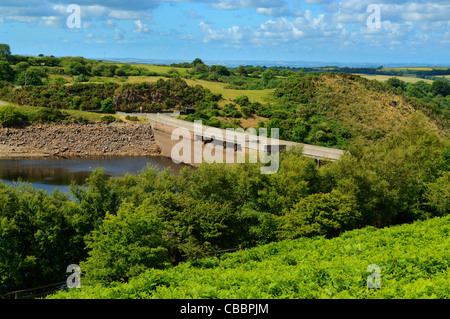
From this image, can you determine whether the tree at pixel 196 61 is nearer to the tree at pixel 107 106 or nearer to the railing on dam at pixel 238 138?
the tree at pixel 107 106


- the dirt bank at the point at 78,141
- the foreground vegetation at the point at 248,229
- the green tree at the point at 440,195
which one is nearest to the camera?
the foreground vegetation at the point at 248,229

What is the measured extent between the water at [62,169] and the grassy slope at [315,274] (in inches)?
1424

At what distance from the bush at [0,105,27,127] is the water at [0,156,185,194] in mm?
10844

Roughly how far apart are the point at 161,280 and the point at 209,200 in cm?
1243

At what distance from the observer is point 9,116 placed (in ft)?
230

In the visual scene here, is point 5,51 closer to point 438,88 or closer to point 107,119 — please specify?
point 107,119

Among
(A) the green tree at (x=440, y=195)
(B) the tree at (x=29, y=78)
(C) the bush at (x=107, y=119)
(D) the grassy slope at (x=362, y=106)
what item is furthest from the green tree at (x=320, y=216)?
(B) the tree at (x=29, y=78)

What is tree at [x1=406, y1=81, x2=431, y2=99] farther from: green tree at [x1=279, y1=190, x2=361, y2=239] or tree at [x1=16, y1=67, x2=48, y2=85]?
green tree at [x1=279, y1=190, x2=361, y2=239]

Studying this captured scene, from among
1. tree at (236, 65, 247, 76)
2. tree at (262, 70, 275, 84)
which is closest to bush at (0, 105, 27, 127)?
tree at (262, 70, 275, 84)

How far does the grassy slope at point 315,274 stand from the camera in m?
13.0

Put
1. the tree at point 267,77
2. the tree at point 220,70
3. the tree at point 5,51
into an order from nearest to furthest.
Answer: the tree at point 5,51
the tree at point 267,77
the tree at point 220,70

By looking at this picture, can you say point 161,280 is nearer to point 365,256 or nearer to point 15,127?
point 365,256

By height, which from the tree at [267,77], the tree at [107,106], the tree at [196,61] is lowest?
the tree at [107,106]
